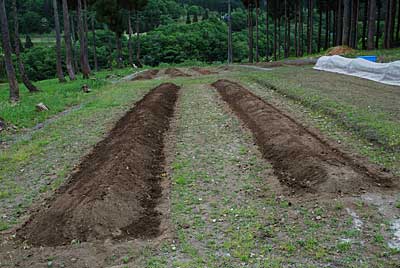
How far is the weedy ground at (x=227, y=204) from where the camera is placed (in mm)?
4488

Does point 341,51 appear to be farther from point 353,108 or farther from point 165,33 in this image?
point 165,33

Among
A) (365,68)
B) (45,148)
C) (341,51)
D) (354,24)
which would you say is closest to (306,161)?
(45,148)

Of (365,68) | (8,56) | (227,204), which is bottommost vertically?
(227,204)

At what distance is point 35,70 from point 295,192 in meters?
50.2

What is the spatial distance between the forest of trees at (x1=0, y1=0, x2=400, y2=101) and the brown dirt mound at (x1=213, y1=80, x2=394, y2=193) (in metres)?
11.8

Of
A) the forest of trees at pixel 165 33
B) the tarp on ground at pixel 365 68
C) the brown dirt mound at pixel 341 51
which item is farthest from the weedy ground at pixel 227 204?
the brown dirt mound at pixel 341 51

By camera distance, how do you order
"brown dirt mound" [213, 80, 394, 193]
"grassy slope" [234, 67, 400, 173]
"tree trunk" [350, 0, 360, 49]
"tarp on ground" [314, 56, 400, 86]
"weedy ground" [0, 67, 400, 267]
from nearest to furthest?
"weedy ground" [0, 67, 400, 267], "brown dirt mound" [213, 80, 394, 193], "grassy slope" [234, 67, 400, 173], "tarp on ground" [314, 56, 400, 86], "tree trunk" [350, 0, 360, 49]

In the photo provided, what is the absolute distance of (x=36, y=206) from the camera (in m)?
6.27

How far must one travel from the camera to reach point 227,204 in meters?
5.89

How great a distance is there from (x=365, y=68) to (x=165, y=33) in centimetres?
5332

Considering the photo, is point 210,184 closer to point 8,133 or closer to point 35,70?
point 8,133

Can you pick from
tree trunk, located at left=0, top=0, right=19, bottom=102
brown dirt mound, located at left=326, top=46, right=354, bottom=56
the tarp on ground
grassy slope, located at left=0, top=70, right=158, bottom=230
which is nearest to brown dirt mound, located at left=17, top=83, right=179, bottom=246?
grassy slope, located at left=0, top=70, right=158, bottom=230

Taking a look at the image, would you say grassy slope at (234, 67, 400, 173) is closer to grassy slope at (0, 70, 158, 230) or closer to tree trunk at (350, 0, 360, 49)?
grassy slope at (0, 70, 158, 230)

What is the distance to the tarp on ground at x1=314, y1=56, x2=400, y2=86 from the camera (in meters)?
16.3
